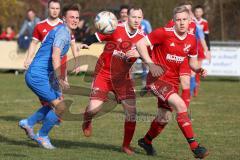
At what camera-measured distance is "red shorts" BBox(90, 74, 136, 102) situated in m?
9.60

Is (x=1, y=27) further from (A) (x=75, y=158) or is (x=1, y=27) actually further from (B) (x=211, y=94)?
(A) (x=75, y=158)

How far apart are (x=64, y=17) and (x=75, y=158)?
6.58 feet

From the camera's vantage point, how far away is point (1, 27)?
118ft

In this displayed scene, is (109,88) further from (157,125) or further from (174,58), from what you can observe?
(174,58)

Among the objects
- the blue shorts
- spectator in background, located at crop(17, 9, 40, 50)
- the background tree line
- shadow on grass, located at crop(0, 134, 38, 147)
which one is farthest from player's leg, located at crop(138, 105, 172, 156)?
the background tree line

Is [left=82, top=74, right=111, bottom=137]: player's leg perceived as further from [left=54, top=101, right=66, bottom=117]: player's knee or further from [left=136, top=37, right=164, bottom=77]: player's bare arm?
[left=136, top=37, right=164, bottom=77]: player's bare arm

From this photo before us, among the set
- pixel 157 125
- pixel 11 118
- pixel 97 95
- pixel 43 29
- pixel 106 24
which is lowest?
pixel 11 118

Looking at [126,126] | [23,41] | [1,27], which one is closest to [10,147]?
[126,126]

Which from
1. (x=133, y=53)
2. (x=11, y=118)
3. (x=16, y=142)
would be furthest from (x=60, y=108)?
(x=11, y=118)

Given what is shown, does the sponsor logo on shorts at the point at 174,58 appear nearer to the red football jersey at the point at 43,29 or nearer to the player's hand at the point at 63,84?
the player's hand at the point at 63,84

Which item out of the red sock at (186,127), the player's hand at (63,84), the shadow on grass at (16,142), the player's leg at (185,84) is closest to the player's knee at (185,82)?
the player's leg at (185,84)

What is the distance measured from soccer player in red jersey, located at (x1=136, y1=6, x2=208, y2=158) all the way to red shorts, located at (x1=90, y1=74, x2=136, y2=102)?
41 centimetres

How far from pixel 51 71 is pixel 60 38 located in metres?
0.55

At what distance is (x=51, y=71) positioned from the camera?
977cm
